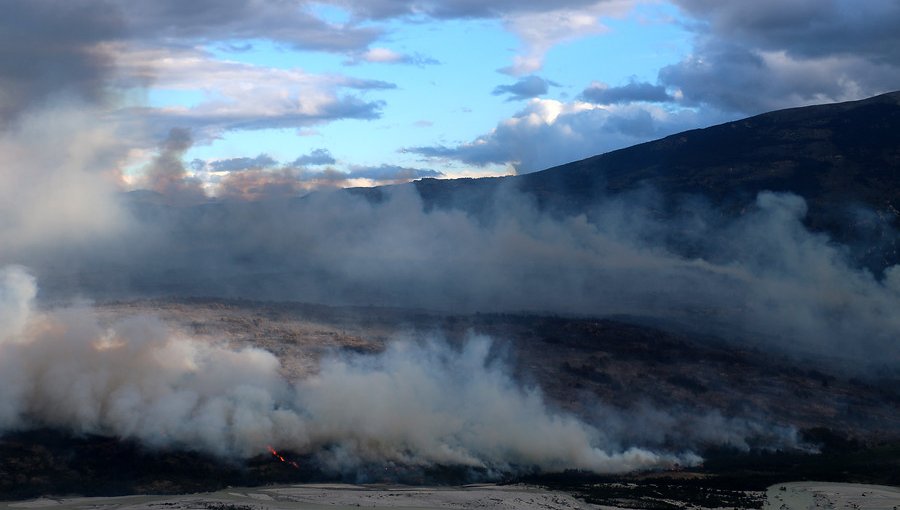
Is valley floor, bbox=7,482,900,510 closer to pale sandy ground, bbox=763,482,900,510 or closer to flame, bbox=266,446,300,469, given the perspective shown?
pale sandy ground, bbox=763,482,900,510

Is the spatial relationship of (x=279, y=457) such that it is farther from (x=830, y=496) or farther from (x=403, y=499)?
(x=830, y=496)

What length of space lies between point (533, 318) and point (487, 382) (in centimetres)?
4809

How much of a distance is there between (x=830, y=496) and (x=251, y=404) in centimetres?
5280

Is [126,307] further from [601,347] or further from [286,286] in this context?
[601,347]

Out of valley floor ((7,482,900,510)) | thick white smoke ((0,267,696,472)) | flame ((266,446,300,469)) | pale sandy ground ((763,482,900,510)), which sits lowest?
pale sandy ground ((763,482,900,510))

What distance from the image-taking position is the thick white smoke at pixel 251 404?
89062mm

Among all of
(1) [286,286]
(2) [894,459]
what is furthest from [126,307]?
(2) [894,459]

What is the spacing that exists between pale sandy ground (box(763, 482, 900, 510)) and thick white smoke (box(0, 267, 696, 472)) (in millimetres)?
13239

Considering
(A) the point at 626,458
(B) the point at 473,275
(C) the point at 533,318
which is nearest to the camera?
(A) the point at 626,458

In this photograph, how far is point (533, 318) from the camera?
6161 inches

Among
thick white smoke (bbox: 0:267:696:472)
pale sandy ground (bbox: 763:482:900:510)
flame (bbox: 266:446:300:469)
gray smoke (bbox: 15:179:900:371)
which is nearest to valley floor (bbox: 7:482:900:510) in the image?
pale sandy ground (bbox: 763:482:900:510)

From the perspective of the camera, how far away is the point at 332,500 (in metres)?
77.9

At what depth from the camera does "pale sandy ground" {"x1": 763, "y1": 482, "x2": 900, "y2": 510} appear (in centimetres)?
8225

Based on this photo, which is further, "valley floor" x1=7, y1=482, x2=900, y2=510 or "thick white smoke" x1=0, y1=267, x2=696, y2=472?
"thick white smoke" x1=0, y1=267, x2=696, y2=472
